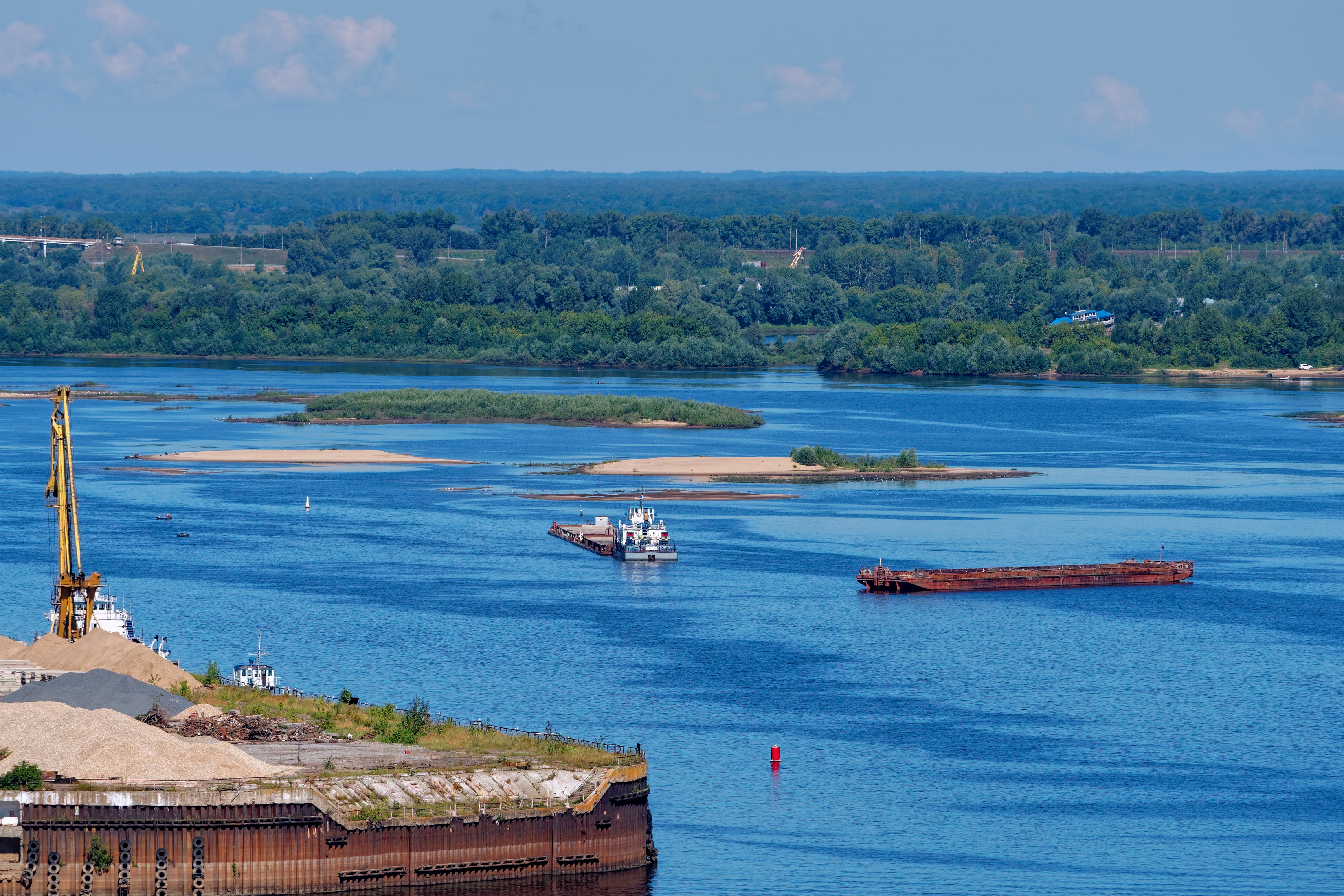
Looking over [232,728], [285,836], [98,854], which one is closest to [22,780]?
[98,854]

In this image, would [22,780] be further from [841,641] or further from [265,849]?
[841,641]

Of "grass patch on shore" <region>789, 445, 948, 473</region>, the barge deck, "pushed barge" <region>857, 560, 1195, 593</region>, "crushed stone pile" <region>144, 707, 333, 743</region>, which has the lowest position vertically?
"grass patch on shore" <region>789, 445, 948, 473</region>

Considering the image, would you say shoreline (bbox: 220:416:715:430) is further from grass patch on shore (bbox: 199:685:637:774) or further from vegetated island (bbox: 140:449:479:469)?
grass patch on shore (bbox: 199:685:637:774)

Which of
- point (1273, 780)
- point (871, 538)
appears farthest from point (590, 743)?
Answer: point (871, 538)

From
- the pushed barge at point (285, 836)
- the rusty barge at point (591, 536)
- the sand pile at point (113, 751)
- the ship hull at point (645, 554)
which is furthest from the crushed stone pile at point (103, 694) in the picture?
the rusty barge at point (591, 536)

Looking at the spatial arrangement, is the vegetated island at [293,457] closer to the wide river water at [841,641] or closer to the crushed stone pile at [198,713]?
the wide river water at [841,641]

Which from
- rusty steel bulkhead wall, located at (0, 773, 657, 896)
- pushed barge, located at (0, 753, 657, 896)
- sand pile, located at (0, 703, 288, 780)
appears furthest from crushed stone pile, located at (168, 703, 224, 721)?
rusty steel bulkhead wall, located at (0, 773, 657, 896)
